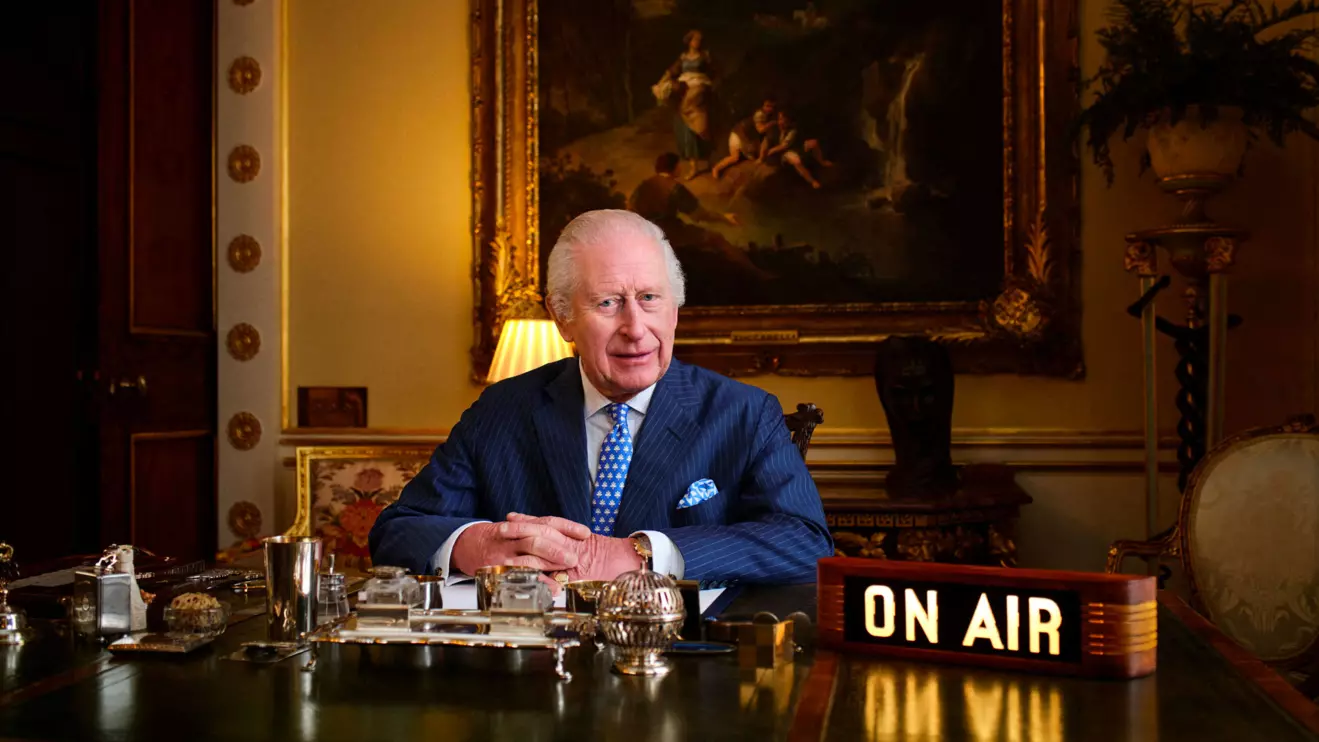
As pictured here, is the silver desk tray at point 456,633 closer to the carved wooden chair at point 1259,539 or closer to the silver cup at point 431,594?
the silver cup at point 431,594

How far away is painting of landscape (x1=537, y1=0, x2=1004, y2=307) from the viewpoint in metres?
5.09

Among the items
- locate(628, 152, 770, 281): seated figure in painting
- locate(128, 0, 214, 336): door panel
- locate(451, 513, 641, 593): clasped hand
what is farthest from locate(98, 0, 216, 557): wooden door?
locate(451, 513, 641, 593): clasped hand

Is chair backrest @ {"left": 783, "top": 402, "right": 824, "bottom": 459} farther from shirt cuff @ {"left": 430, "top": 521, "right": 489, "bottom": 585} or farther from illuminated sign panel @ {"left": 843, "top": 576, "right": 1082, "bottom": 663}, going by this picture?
illuminated sign panel @ {"left": 843, "top": 576, "right": 1082, "bottom": 663}

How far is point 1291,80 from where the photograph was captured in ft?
13.8

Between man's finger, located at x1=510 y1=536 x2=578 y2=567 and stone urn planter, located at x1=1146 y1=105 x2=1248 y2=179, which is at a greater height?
stone urn planter, located at x1=1146 y1=105 x2=1248 y2=179

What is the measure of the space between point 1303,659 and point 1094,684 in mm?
1760

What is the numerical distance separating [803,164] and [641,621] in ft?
12.6

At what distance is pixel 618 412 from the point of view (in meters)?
2.77

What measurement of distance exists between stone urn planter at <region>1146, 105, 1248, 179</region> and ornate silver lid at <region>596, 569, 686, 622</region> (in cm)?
346

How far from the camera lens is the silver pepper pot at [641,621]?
1.63 m

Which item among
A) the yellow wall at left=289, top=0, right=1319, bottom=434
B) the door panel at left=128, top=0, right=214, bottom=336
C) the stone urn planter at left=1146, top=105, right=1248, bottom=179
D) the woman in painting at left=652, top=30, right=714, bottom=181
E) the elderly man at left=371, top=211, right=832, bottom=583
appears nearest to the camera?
Answer: the elderly man at left=371, top=211, right=832, bottom=583

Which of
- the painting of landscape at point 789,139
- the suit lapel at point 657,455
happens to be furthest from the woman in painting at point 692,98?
the suit lapel at point 657,455

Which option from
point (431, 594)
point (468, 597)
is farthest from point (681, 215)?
point (431, 594)

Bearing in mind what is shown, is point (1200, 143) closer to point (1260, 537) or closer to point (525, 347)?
point (1260, 537)
